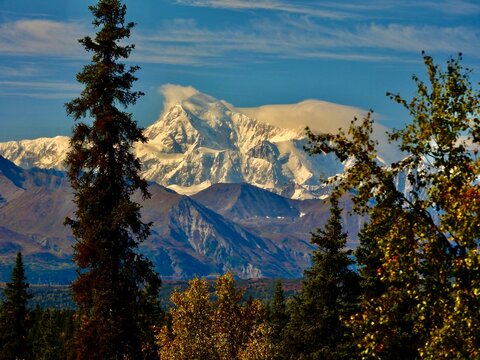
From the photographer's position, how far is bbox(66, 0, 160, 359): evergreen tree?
124 feet

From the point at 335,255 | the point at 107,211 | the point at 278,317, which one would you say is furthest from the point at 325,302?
the point at 278,317

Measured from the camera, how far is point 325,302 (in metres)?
49.1

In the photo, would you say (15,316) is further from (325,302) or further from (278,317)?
(325,302)

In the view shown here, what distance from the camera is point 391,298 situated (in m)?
23.7

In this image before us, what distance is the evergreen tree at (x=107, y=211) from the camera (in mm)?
37781

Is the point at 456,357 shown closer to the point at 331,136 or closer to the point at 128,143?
the point at 331,136

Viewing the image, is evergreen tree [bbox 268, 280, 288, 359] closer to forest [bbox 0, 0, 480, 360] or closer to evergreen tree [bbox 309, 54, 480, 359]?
forest [bbox 0, 0, 480, 360]

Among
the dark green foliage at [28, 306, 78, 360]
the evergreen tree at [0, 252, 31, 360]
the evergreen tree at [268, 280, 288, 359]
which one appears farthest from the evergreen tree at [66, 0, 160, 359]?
the dark green foliage at [28, 306, 78, 360]

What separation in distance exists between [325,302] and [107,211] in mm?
16766

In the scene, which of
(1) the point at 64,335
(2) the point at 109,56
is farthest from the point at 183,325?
(1) the point at 64,335

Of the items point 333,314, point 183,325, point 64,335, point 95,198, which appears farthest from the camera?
point 64,335

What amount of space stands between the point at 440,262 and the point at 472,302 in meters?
1.57

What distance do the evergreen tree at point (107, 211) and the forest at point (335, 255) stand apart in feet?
0.20

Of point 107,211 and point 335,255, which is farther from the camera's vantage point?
point 335,255
